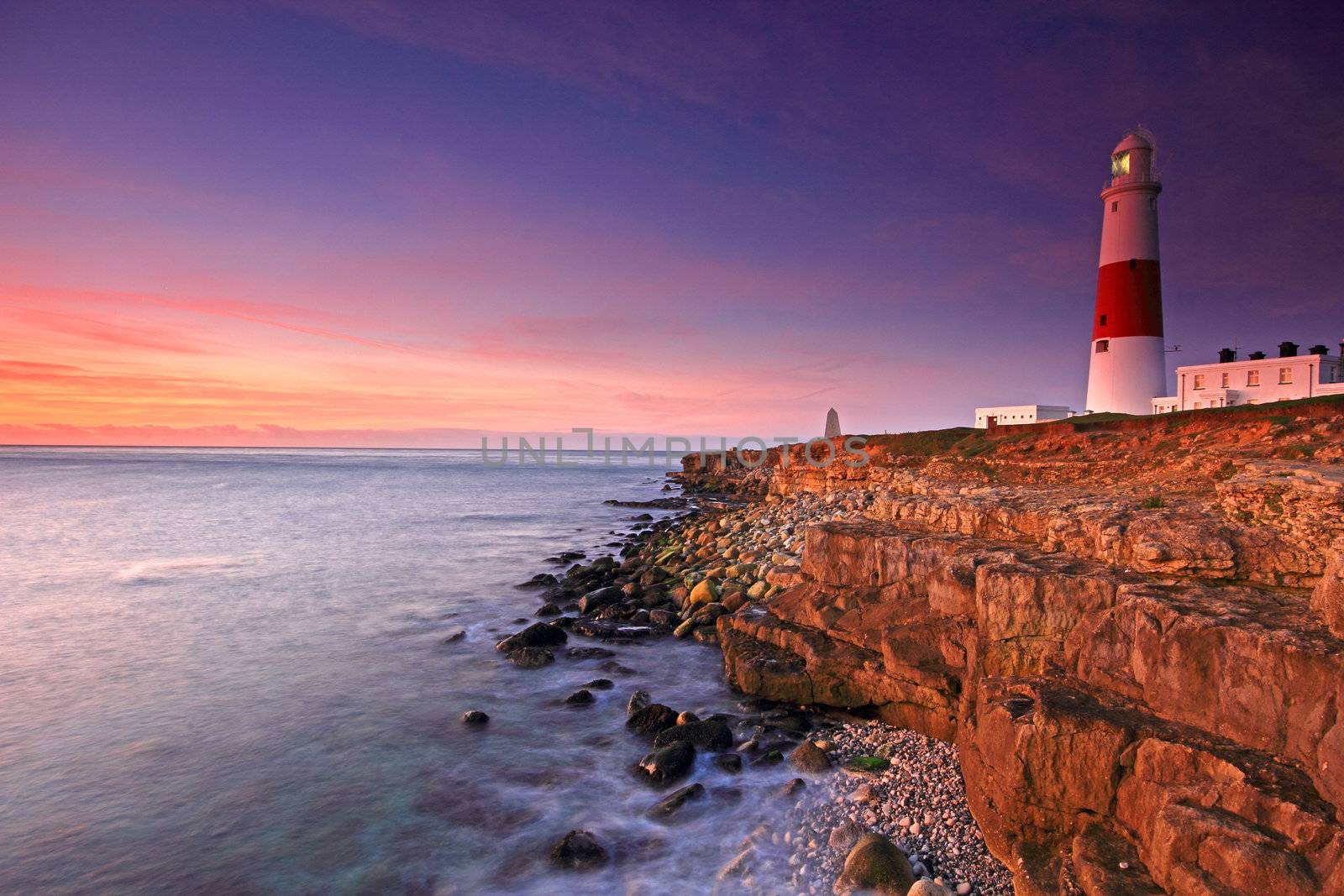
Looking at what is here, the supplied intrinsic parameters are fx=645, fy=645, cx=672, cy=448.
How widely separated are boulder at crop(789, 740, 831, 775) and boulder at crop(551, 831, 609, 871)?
2.52 meters

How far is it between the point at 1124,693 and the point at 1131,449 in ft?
35.3

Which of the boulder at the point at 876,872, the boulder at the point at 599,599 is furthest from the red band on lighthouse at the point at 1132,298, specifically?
the boulder at the point at 876,872

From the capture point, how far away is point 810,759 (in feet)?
25.5

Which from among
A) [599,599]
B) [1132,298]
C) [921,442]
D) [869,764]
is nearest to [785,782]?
[869,764]

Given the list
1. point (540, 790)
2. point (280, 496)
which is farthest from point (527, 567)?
point (280, 496)

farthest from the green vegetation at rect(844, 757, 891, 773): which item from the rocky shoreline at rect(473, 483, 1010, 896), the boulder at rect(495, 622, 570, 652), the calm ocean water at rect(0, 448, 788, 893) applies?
the boulder at rect(495, 622, 570, 652)

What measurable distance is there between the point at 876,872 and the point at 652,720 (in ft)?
13.6

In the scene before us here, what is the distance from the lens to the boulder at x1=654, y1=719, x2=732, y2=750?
27.8ft

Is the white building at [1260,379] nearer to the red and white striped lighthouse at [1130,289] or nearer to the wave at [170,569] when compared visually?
the red and white striped lighthouse at [1130,289]

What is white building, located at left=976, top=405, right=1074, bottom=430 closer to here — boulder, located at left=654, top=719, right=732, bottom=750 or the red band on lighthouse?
the red band on lighthouse

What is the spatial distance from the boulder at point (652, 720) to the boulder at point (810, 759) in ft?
6.47

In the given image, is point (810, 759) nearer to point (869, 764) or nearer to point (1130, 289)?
point (869, 764)

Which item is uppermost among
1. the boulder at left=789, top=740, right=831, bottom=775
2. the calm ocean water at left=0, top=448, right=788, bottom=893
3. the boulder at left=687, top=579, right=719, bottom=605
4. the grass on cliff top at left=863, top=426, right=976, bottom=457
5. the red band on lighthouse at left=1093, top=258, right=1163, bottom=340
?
the red band on lighthouse at left=1093, top=258, right=1163, bottom=340

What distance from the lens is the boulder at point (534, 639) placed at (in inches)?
511
